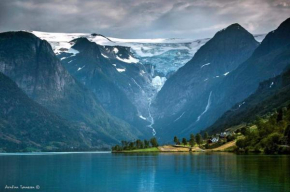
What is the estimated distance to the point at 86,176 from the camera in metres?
138

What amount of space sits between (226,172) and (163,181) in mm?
22896

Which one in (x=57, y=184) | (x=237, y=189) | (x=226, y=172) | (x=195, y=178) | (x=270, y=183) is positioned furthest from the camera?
(x=226, y=172)

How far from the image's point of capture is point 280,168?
13788cm

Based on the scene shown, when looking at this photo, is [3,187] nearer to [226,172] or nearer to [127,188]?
[127,188]

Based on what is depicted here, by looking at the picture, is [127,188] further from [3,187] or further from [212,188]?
[3,187]

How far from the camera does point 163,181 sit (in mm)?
121125

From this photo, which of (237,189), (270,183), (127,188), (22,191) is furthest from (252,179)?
(22,191)

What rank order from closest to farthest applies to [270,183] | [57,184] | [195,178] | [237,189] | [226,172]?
[237,189], [270,183], [57,184], [195,178], [226,172]

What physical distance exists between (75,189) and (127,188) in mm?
10507

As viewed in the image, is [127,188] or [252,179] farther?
[252,179]

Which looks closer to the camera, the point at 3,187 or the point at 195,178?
the point at 3,187

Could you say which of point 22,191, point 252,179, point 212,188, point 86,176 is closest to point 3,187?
point 22,191

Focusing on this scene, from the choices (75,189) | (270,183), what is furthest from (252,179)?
(75,189)

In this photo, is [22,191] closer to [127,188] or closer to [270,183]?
[127,188]
